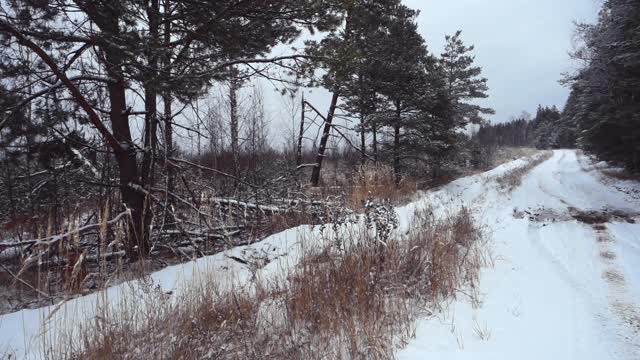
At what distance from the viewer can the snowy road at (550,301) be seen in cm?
272

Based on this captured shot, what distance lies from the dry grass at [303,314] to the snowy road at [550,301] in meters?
0.30

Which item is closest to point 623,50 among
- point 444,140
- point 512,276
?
point 444,140

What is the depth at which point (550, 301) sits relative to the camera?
362cm

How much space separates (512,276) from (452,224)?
1520mm

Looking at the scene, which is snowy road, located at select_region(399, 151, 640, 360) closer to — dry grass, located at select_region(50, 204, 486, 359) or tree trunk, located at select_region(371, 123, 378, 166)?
dry grass, located at select_region(50, 204, 486, 359)

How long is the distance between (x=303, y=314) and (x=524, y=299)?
2.35 metres

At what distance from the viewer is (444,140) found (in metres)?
15.2

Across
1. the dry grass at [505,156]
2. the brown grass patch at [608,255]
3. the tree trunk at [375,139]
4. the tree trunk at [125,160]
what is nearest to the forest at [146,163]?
the tree trunk at [125,160]

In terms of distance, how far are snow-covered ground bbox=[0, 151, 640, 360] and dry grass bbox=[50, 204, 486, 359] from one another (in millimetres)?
184

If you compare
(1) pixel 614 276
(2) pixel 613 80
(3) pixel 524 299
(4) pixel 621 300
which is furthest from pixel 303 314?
(2) pixel 613 80

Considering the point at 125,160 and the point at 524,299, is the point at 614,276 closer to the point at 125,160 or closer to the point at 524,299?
the point at 524,299

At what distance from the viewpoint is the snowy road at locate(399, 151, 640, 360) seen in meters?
2.72

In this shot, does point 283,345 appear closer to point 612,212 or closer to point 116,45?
point 116,45

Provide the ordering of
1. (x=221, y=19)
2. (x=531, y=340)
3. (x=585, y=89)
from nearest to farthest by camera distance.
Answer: (x=531, y=340) → (x=221, y=19) → (x=585, y=89)
